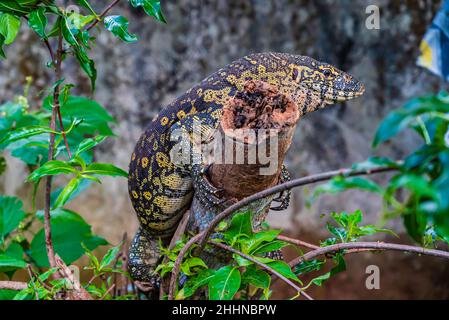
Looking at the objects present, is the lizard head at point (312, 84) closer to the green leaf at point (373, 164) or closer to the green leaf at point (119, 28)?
the green leaf at point (119, 28)

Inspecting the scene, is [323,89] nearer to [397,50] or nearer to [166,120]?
[166,120]

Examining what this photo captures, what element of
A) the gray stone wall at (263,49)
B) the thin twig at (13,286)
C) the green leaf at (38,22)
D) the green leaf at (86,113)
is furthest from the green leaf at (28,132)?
the gray stone wall at (263,49)

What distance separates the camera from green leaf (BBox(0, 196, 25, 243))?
2.24m

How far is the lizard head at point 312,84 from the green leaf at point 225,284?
90 centimetres

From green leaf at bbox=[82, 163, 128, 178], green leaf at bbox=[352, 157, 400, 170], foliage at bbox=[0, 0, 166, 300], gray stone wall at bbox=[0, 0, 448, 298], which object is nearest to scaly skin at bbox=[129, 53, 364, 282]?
foliage at bbox=[0, 0, 166, 300]

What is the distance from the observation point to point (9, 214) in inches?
89.8

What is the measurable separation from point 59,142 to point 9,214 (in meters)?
0.46

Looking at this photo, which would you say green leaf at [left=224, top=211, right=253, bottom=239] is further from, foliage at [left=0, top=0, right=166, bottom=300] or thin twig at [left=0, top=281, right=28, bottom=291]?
thin twig at [left=0, top=281, right=28, bottom=291]

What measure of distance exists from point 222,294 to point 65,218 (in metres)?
1.14

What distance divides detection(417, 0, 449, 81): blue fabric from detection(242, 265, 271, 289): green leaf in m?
0.69

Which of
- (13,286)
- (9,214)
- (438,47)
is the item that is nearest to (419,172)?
(438,47)

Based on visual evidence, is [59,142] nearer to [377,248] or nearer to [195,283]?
[195,283]
